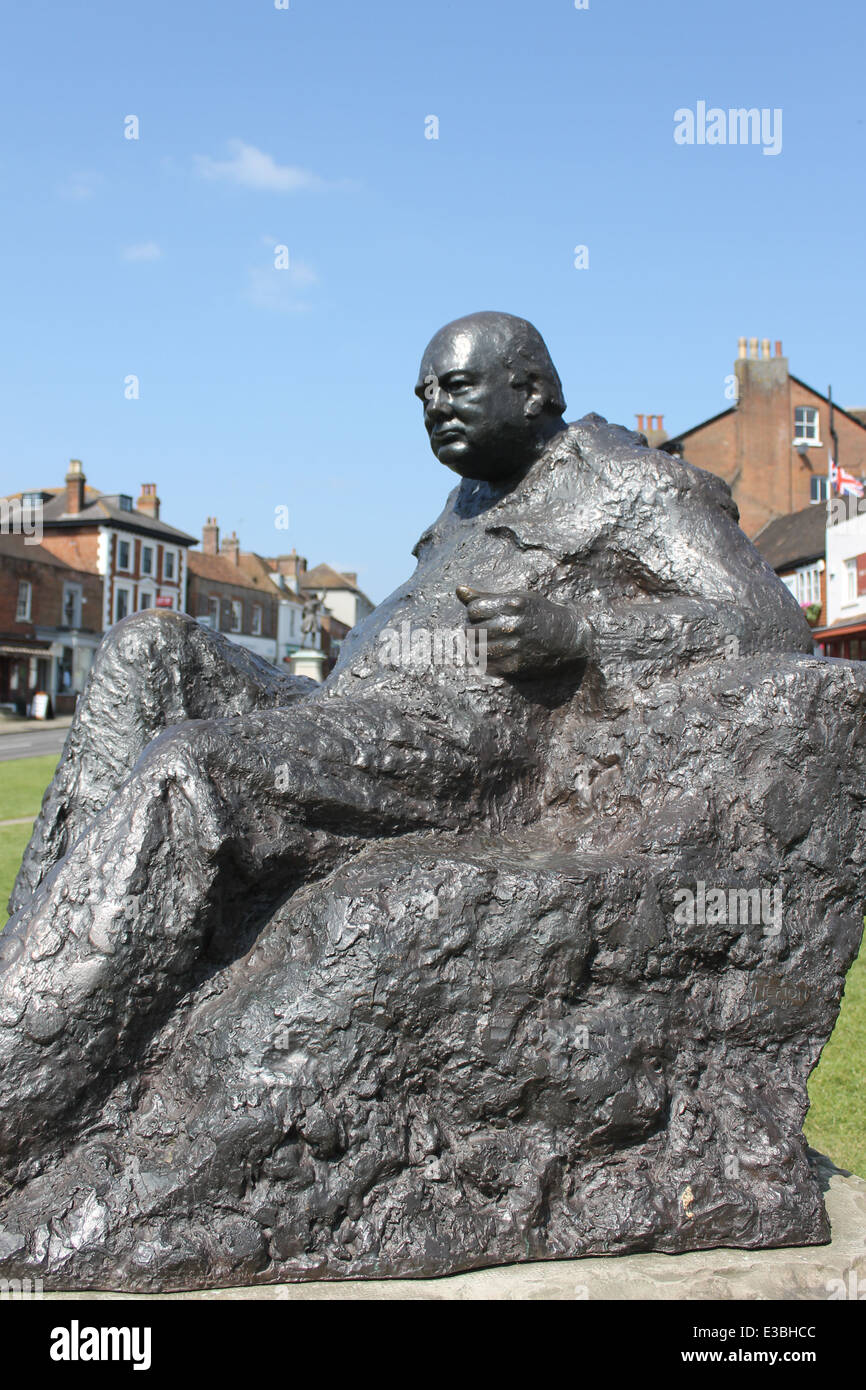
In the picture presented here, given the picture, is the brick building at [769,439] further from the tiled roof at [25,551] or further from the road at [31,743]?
the tiled roof at [25,551]

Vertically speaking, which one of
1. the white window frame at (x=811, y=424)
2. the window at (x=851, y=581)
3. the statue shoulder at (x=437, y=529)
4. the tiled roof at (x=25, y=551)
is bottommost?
the statue shoulder at (x=437, y=529)

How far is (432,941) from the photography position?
301 cm

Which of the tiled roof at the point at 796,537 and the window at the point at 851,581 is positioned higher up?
the tiled roof at the point at 796,537

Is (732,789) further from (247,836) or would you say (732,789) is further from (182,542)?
(182,542)

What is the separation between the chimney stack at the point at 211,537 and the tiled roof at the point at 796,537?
106ft

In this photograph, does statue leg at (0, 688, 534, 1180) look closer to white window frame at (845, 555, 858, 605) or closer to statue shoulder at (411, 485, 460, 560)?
statue shoulder at (411, 485, 460, 560)

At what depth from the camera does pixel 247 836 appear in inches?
119

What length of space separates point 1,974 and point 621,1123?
1.64m

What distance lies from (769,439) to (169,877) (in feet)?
122

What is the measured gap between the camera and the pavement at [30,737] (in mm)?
25406

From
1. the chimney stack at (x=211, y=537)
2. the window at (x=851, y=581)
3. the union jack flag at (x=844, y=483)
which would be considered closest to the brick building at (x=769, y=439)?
the window at (x=851, y=581)

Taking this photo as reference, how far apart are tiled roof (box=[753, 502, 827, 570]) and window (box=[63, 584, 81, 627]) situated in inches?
1001

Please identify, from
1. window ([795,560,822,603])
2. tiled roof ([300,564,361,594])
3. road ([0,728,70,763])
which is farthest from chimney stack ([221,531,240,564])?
window ([795,560,822,603])

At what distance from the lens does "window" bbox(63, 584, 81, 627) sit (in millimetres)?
43500
